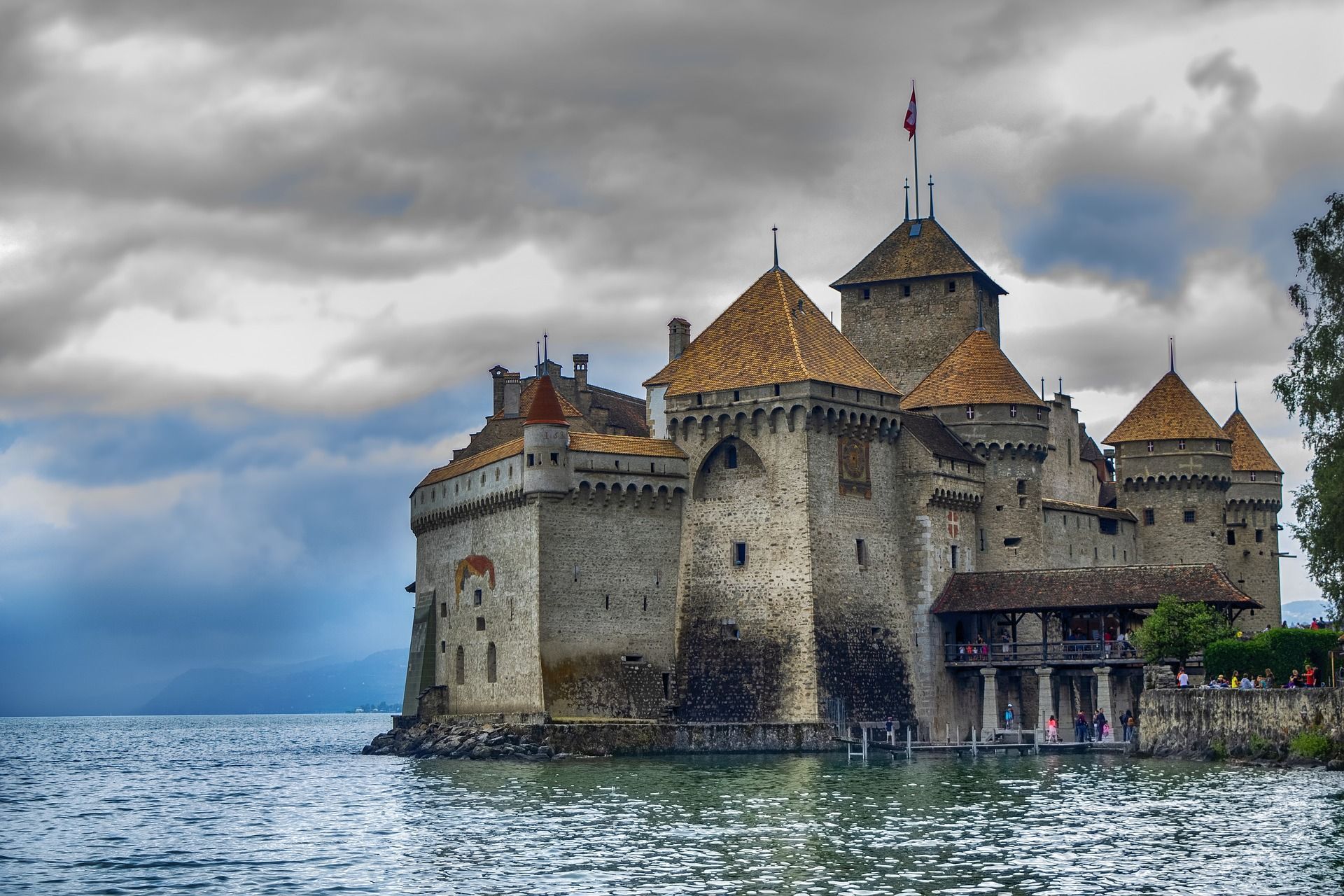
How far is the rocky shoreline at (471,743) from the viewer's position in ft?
180

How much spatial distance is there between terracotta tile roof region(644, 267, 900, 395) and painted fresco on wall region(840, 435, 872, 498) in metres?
1.76

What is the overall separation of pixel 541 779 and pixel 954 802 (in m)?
11.8

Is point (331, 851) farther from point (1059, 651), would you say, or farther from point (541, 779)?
point (1059, 651)

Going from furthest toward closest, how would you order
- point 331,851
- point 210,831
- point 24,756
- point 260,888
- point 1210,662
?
point 24,756, point 1210,662, point 210,831, point 331,851, point 260,888

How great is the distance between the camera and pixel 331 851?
1366 inches

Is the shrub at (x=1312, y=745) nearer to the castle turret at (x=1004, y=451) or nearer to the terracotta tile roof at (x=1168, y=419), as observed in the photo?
the castle turret at (x=1004, y=451)

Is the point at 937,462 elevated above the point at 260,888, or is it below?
above

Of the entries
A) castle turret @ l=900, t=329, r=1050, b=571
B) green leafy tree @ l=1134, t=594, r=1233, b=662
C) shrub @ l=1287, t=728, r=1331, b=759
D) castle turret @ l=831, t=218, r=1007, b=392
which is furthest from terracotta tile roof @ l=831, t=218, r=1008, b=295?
shrub @ l=1287, t=728, r=1331, b=759

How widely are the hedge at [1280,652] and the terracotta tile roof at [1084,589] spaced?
506cm

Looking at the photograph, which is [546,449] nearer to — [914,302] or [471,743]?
[471,743]

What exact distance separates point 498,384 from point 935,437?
52.2ft

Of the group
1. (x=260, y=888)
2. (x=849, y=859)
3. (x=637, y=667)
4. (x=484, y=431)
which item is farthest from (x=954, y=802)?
(x=484, y=431)

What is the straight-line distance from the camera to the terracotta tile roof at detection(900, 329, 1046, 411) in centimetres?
6525

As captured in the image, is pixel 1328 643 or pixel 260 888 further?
pixel 1328 643
